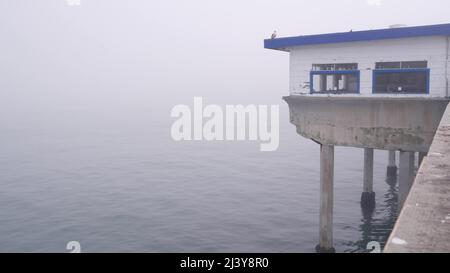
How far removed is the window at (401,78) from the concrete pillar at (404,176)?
5863mm

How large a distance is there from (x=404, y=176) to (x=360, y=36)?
9287mm

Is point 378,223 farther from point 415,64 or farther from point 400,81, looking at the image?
point 415,64

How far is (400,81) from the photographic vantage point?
22672 millimetres

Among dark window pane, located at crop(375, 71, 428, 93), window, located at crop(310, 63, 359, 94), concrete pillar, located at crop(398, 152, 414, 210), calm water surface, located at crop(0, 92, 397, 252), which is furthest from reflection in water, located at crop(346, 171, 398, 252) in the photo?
dark window pane, located at crop(375, 71, 428, 93)

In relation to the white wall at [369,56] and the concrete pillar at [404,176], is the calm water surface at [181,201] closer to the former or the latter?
the concrete pillar at [404,176]

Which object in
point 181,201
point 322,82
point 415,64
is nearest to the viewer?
point 415,64

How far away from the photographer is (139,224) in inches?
1284

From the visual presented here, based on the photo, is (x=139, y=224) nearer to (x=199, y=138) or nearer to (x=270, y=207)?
(x=270, y=207)

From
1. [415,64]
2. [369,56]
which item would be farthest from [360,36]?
[415,64]

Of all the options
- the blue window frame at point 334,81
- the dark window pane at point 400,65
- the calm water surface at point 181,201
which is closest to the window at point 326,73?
the blue window frame at point 334,81

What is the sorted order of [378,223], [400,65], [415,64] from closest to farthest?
[415,64], [400,65], [378,223]

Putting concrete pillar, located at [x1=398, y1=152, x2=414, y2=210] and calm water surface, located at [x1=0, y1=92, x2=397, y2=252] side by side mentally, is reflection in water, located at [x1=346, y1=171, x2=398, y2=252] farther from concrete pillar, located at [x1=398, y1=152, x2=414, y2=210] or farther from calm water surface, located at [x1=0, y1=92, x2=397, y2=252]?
concrete pillar, located at [x1=398, y1=152, x2=414, y2=210]

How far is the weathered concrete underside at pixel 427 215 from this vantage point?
507 centimetres

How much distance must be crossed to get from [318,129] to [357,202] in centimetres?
1586
